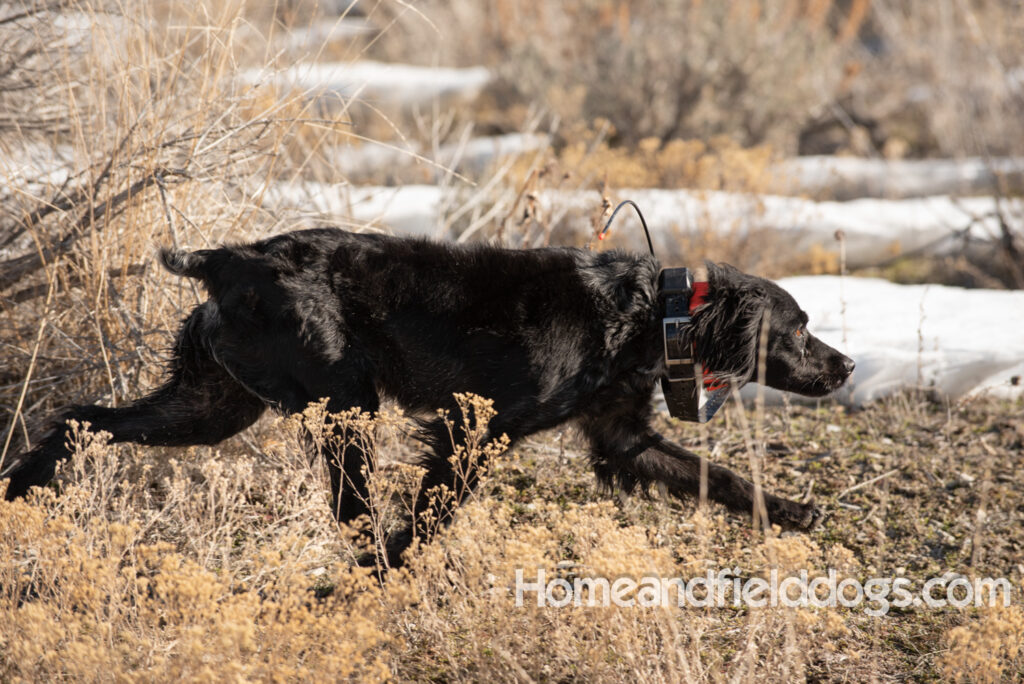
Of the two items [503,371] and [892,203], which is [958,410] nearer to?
[503,371]

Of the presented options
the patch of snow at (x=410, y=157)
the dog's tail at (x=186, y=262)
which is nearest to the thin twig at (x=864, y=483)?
the dog's tail at (x=186, y=262)

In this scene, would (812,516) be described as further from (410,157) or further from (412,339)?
(410,157)

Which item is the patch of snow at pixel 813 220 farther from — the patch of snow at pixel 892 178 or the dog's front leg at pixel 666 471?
the dog's front leg at pixel 666 471

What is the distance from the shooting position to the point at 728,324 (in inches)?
121

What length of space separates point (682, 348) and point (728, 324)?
263 mm

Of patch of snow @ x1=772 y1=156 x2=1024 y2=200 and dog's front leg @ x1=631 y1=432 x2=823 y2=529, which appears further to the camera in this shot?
patch of snow @ x1=772 y1=156 x2=1024 y2=200

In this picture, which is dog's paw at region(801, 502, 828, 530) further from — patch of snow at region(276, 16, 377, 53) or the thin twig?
patch of snow at region(276, 16, 377, 53)

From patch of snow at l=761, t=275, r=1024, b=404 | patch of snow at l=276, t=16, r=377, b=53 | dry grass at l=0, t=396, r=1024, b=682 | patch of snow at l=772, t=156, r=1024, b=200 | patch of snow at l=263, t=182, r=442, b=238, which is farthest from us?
patch of snow at l=772, t=156, r=1024, b=200

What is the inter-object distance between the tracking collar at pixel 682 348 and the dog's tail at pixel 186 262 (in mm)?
1433

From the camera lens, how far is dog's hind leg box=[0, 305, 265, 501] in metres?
2.87

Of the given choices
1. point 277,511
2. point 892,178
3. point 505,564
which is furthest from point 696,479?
point 892,178

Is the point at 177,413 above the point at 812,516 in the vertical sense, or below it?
above

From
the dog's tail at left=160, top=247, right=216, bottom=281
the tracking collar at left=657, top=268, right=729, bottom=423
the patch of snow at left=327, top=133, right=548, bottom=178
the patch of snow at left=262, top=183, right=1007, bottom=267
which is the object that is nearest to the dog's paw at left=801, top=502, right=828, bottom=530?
the tracking collar at left=657, top=268, right=729, bottom=423

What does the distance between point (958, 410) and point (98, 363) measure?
12.4ft
